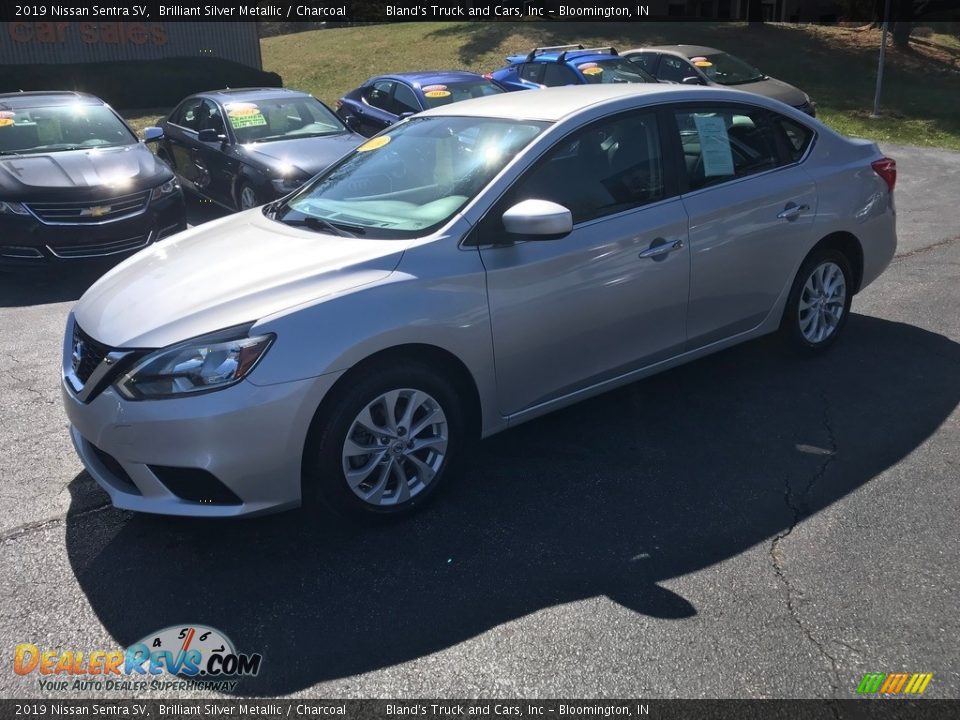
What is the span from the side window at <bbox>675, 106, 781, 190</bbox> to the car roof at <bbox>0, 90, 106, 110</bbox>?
7066 mm

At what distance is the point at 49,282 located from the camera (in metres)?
7.89

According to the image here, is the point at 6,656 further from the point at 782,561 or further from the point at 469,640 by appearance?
the point at 782,561

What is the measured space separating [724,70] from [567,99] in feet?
40.8

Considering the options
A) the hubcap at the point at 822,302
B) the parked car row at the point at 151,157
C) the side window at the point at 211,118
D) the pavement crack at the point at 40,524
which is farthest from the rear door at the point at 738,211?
the side window at the point at 211,118

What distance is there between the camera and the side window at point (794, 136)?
520 centimetres

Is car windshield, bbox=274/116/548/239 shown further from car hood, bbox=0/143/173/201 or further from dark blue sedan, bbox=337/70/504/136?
dark blue sedan, bbox=337/70/504/136

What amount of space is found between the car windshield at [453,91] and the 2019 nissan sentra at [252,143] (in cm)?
189

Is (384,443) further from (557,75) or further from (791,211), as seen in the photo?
(557,75)

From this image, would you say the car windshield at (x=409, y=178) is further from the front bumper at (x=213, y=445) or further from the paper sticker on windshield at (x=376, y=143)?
the front bumper at (x=213, y=445)

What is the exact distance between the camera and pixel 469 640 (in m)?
3.06

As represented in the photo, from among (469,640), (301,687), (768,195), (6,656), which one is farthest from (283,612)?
(768,195)

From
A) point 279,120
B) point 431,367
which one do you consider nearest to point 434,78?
point 279,120

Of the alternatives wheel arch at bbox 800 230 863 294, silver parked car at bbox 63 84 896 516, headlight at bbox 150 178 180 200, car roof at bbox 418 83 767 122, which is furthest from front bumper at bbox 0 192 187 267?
wheel arch at bbox 800 230 863 294

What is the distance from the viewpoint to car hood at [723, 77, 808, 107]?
14.3m
